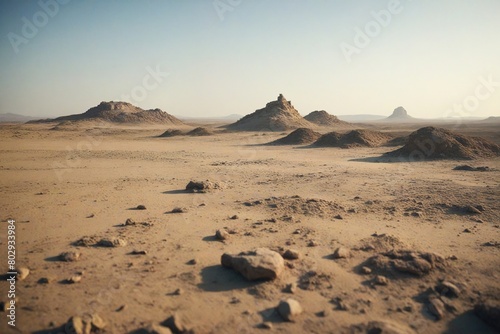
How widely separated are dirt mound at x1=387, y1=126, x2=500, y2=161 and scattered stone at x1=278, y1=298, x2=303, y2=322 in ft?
43.3

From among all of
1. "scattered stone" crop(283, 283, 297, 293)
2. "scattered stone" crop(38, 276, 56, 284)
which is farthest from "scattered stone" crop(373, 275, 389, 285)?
"scattered stone" crop(38, 276, 56, 284)

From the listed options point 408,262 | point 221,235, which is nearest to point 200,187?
point 221,235

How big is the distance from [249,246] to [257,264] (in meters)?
1.07

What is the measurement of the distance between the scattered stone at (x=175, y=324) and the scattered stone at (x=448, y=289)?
3.16 m

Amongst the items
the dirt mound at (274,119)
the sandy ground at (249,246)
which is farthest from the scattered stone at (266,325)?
the dirt mound at (274,119)

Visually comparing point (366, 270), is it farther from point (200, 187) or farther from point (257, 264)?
point (200, 187)

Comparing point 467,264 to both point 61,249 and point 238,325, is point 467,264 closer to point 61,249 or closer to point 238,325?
point 238,325

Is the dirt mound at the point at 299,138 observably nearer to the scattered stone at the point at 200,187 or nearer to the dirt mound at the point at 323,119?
the scattered stone at the point at 200,187

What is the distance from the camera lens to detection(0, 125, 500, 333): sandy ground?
3312mm

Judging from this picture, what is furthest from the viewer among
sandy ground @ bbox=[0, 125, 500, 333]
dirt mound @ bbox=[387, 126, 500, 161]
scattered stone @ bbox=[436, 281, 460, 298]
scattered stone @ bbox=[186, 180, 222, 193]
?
dirt mound @ bbox=[387, 126, 500, 161]

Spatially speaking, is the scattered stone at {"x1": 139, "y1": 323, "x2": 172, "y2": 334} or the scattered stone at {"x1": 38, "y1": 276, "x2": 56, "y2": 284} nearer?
the scattered stone at {"x1": 139, "y1": 323, "x2": 172, "y2": 334}

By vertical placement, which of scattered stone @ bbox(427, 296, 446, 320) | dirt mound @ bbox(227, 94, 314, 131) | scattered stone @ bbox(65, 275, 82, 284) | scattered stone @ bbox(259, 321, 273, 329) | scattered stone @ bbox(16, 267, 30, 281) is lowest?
scattered stone @ bbox(427, 296, 446, 320)

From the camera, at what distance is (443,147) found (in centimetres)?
1434

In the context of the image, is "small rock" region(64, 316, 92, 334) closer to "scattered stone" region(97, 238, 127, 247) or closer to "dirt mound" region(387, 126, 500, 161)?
"scattered stone" region(97, 238, 127, 247)
